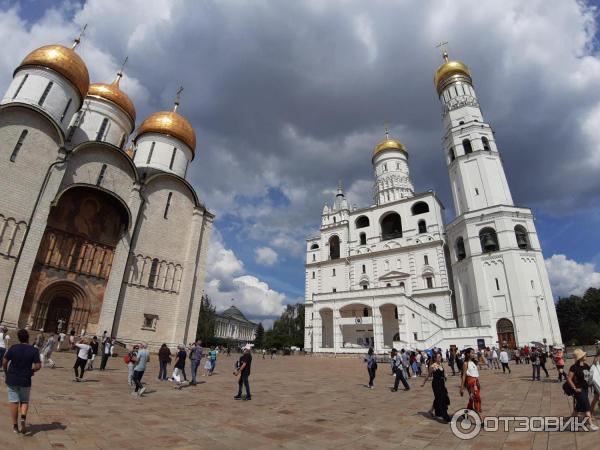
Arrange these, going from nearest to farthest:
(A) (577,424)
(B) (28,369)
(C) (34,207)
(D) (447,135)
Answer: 1. (B) (28,369)
2. (A) (577,424)
3. (C) (34,207)
4. (D) (447,135)

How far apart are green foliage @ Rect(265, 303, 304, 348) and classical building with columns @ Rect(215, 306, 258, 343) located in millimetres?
23158

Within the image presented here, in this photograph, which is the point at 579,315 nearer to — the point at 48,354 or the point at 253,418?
the point at 253,418

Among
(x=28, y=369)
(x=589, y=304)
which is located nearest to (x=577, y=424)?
(x=28, y=369)

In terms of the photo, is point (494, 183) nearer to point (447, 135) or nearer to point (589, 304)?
point (447, 135)

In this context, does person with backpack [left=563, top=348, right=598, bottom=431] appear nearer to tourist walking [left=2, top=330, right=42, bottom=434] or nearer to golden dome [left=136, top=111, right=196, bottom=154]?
tourist walking [left=2, top=330, right=42, bottom=434]

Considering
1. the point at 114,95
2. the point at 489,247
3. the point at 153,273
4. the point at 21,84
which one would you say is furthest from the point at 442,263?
the point at 21,84

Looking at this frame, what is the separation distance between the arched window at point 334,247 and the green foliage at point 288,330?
62.7 feet

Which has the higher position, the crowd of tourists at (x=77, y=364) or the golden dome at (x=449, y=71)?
the golden dome at (x=449, y=71)

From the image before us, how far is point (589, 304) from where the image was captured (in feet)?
164

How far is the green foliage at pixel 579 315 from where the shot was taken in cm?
4566

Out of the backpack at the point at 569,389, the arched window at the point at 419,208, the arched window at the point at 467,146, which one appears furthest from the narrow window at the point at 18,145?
the arched window at the point at 467,146

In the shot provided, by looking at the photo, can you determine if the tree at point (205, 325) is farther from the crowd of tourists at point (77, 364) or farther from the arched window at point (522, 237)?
the arched window at point (522, 237)

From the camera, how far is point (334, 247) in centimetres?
4606

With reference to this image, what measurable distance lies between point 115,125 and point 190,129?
20.2ft
